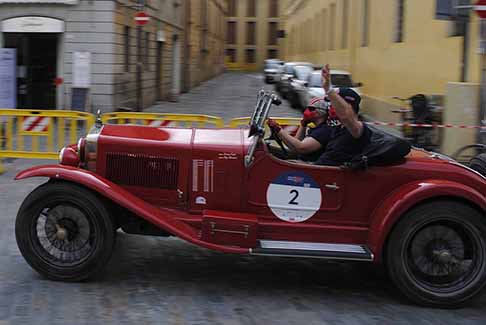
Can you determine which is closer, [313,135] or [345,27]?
[313,135]

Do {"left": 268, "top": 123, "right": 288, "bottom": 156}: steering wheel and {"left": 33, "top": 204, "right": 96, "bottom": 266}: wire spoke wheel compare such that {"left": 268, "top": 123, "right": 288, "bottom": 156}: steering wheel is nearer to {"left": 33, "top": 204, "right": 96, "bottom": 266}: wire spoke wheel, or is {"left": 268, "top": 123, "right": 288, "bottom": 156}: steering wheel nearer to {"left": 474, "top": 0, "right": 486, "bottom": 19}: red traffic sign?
{"left": 33, "top": 204, "right": 96, "bottom": 266}: wire spoke wheel

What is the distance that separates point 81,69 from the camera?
1773cm

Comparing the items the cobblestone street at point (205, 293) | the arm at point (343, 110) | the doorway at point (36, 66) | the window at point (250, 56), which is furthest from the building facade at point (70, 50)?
the window at point (250, 56)

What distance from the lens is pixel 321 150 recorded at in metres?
5.79

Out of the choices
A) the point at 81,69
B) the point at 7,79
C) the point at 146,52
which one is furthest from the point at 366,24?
the point at 7,79

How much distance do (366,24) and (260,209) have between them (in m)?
20.6

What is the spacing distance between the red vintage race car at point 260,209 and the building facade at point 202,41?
2856cm

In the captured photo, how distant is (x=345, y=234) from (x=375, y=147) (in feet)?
2.37

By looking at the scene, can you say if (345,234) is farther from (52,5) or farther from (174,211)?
(52,5)

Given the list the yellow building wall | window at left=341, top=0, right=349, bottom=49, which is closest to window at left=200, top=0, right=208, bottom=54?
the yellow building wall

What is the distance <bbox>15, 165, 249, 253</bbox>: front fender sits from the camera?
524 cm

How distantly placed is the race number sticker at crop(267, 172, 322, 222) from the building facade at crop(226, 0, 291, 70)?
69813 millimetres

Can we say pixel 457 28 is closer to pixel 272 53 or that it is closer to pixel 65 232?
pixel 65 232

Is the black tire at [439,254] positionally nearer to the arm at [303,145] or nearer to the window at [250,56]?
the arm at [303,145]
